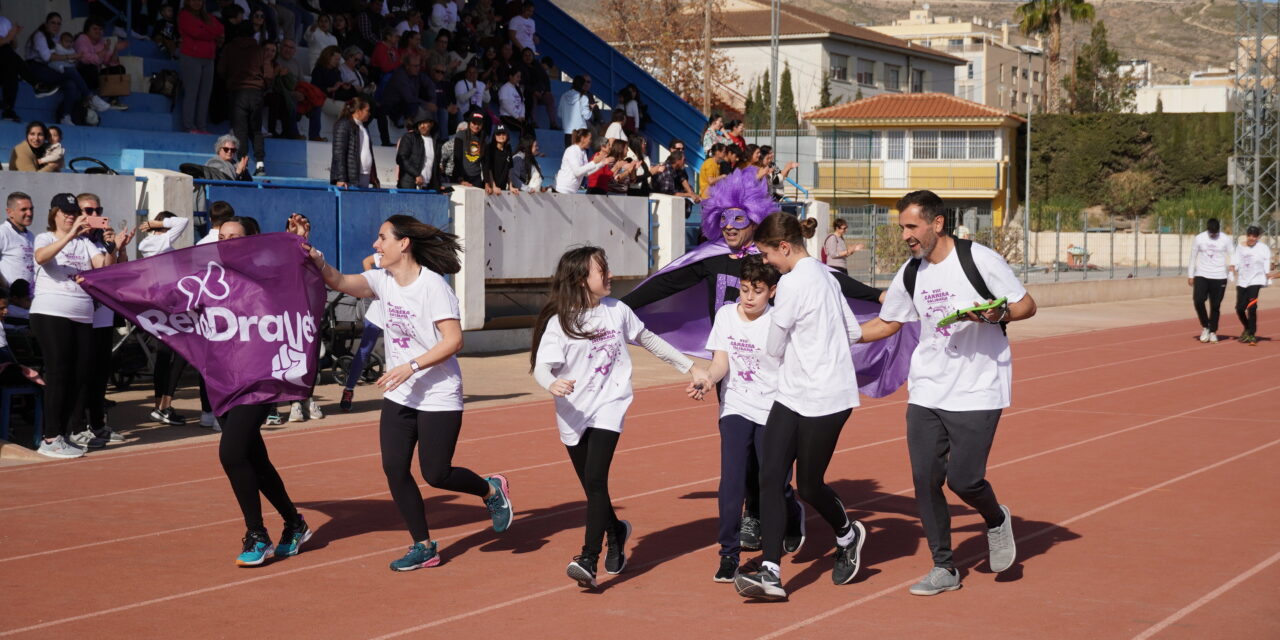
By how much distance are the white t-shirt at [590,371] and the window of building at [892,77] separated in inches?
3349

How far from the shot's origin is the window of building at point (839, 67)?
85.6m

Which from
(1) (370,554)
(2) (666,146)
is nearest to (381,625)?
(1) (370,554)

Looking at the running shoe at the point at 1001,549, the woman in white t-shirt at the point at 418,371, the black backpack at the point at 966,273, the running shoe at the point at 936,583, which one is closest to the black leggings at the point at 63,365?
the woman in white t-shirt at the point at 418,371

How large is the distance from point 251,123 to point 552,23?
11437 mm

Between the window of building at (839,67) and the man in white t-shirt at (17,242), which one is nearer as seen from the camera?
the man in white t-shirt at (17,242)

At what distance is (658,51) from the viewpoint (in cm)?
5906

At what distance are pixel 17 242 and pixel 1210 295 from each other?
18.5m

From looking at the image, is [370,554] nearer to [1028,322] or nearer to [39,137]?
[39,137]

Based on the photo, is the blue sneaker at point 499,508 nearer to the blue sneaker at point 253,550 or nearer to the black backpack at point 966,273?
the blue sneaker at point 253,550

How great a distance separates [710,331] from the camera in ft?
27.6

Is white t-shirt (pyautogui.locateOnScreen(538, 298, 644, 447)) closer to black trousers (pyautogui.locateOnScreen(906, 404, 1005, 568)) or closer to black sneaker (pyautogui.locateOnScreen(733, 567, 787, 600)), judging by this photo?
black sneaker (pyautogui.locateOnScreen(733, 567, 787, 600))

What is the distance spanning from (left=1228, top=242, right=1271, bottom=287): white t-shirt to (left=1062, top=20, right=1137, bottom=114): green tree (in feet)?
198

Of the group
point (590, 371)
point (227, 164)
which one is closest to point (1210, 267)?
point (227, 164)

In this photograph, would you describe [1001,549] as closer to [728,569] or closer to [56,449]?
[728,569]
